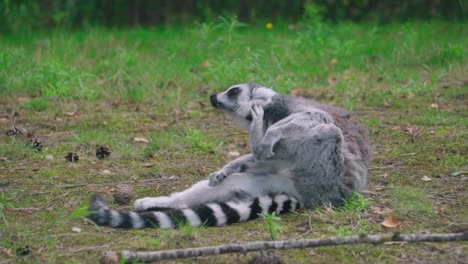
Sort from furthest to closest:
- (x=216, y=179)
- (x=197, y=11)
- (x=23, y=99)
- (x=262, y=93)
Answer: (x=197, y=11)
(x=23, y=99)
(x=262, y=93)
(x=216, y=179)

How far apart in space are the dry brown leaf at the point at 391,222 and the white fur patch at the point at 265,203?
0.66 m

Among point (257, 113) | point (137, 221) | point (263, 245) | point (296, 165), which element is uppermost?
point (257, 113)

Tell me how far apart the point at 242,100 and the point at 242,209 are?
105 centimetres

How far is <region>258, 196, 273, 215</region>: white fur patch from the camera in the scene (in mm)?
4641

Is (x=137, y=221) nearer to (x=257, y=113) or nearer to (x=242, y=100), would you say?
(x=257, y=113)

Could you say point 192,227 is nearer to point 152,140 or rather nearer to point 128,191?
point 128,191

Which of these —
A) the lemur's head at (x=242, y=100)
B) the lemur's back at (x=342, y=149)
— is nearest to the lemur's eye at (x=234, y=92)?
the lemur's head at (x=242, y=100)

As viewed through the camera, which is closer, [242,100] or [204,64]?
[242,100]

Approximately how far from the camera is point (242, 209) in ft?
15.0

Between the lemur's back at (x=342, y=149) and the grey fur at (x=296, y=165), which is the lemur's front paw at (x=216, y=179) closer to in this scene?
the grey fur at (x=296, y=165)

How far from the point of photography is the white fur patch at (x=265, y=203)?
464cm

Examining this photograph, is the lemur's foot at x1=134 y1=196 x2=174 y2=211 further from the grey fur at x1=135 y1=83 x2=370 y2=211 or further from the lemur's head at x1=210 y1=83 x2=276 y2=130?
the lemur's head at x1=210 y1=83 x2=276 y2=130

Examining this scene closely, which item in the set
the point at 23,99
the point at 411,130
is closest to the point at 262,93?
the point at 411,130

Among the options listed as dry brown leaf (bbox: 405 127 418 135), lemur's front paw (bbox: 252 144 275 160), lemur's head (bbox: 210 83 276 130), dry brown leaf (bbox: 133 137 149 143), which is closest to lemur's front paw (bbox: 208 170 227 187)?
lemur's front paw (bbox: 252 144 275 160)
